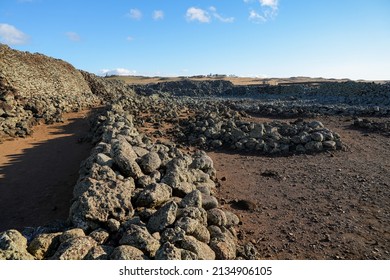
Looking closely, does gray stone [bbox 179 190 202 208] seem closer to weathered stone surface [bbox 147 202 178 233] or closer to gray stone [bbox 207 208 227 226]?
gray stone [bbox 207 208 227 226]

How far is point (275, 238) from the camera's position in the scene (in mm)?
7266

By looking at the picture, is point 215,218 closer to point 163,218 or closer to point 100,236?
point 163,218

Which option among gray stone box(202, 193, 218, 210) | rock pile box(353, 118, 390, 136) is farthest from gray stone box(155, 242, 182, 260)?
rock pile box(353, 118, 390, 136)

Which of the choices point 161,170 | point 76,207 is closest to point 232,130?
point 161,170

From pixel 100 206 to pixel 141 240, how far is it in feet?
4.53

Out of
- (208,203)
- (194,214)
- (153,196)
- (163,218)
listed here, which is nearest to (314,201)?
(208,203)

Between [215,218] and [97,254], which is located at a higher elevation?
[97,254]

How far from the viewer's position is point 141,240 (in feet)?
16.7

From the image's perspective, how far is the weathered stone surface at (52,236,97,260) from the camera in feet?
15.3

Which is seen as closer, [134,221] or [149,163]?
[134,221]

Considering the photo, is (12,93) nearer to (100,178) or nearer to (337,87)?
(100,178)

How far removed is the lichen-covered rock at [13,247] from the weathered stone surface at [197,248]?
2265 millimetres

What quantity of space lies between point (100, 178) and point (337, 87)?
39.3m

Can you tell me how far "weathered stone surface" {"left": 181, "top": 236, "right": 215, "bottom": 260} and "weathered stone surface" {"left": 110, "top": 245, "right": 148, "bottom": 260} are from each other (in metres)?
0.70
